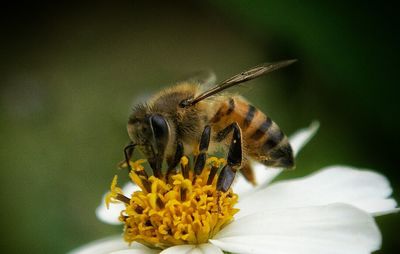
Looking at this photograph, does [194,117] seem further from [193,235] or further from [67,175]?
[67,175]

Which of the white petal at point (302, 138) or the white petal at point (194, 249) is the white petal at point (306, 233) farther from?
the white petal at point (302, 138)

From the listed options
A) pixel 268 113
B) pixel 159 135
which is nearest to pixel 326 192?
pixel 159 135

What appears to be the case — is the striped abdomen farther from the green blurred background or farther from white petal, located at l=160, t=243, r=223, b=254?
white petal, located at l=160, t=243, r=223, b=254

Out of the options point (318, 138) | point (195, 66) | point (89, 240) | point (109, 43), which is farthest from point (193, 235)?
point (109, 43)

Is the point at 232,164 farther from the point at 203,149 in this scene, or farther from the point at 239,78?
the point at 239,78

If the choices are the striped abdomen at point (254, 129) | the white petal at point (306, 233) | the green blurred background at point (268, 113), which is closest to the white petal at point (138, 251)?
the white petal at point (306, 233)

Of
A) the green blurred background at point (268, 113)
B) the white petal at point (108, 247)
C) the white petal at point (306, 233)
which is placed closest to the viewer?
the white petal at point (306, 233)
